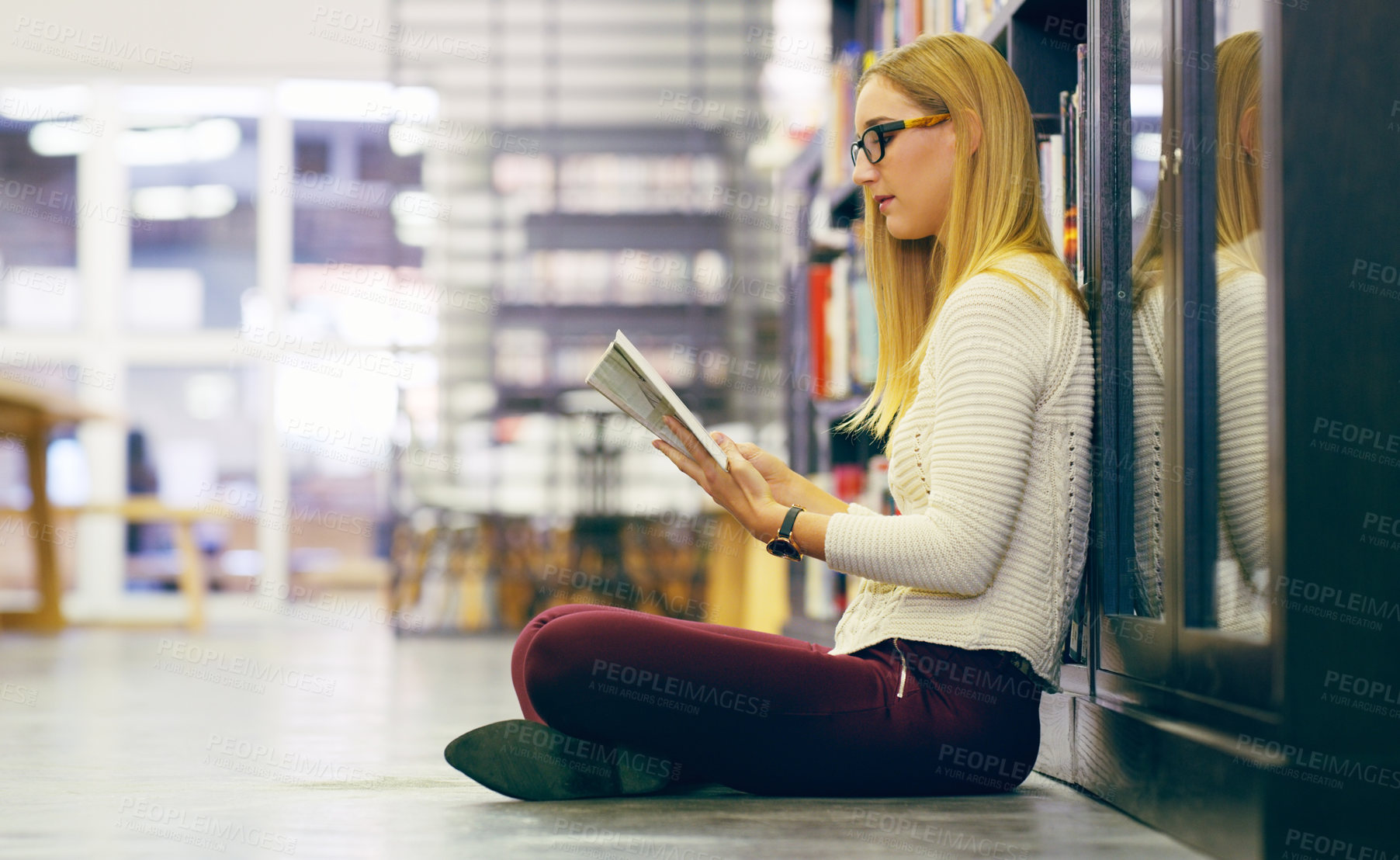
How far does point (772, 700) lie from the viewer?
1366mm

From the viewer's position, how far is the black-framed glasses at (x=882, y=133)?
144 centimetres

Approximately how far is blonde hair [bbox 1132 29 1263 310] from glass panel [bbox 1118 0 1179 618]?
9 centimetres

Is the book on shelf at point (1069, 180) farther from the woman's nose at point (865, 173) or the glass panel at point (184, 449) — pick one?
the glass panel at point (184, 449)

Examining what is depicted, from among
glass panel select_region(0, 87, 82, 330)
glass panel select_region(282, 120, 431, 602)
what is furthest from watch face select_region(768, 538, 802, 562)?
glass panel select_region(0, 87, 82, 330)

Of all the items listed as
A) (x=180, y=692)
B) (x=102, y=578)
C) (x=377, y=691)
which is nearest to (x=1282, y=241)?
(x=377, y=691)

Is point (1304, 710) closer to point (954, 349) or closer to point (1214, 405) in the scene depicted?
point (1214, 405)

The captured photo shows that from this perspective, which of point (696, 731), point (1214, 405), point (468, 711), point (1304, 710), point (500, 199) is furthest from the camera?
point (500, 199)

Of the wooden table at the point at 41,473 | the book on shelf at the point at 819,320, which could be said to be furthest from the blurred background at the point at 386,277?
the book on shelf at the point at 819,320

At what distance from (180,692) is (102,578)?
14.3ft

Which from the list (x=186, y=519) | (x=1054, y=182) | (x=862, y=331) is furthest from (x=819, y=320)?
(x=186, y=519)

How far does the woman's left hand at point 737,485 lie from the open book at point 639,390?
0.01 m

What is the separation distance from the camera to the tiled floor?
1252 mm

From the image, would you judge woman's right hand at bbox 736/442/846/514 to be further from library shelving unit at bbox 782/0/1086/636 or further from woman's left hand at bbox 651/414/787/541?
library shelving unit at bbox 782/0/1086/636

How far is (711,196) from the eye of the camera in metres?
6.86
